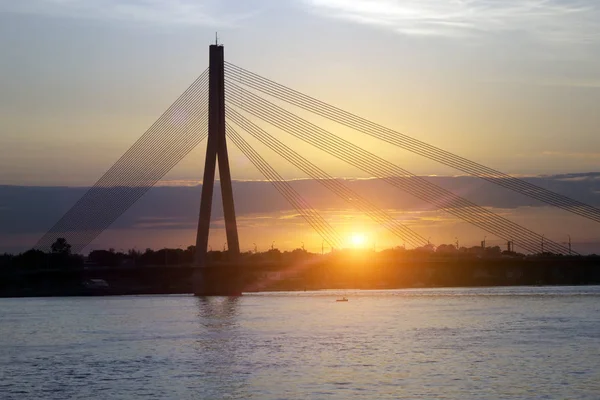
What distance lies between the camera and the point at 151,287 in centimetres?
11681

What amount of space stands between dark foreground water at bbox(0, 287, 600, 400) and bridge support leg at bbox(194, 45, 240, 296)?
571 cm

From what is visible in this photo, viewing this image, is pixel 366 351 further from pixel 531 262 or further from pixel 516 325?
pixel 531 262

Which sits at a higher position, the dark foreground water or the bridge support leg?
the bridge support leg

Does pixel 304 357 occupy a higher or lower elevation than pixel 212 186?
lower

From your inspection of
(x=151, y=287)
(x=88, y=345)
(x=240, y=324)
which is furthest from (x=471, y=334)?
(x=151, y=287)

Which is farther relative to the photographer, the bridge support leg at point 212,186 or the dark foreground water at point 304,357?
the bridge support leg at point 212,186

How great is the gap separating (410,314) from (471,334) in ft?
53.6

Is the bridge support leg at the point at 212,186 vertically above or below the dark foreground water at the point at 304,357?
above

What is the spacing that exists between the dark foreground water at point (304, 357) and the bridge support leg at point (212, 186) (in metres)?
5.71

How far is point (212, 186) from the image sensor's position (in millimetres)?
60844

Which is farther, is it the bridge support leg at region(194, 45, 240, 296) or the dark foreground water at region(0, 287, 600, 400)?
the bridge support leg at region(194, 45, 240, 296)

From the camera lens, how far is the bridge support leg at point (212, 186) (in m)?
60.4

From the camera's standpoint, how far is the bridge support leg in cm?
6044

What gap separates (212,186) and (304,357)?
28.2 metres
